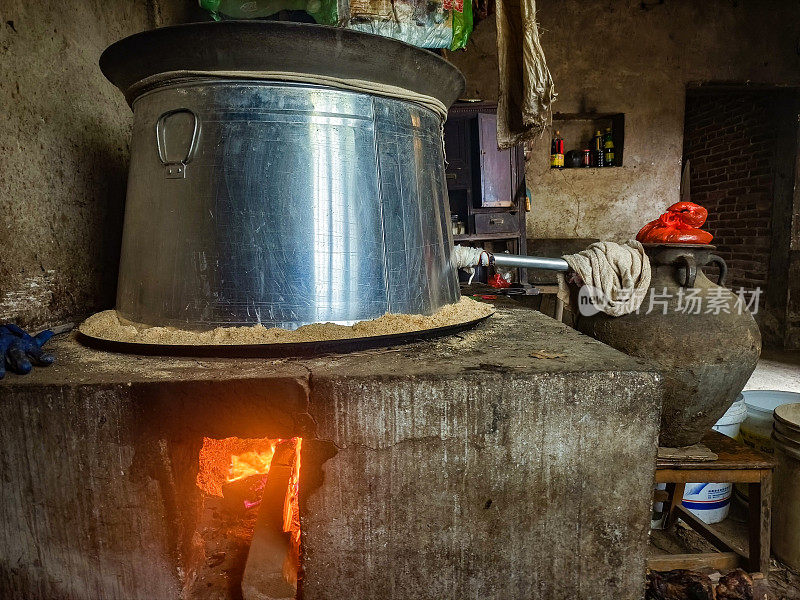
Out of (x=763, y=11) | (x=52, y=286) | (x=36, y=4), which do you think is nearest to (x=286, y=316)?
(x=52, y=286)

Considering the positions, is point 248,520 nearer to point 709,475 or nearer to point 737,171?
point 709,475

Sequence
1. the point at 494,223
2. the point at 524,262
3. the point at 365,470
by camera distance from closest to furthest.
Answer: the point at 365,470 < the point at 524,262 < the point at 494,223

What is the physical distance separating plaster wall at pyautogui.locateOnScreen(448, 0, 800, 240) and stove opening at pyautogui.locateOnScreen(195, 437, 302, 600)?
549 cm

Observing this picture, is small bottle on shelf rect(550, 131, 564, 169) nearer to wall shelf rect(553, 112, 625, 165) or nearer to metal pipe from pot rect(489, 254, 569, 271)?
wall shelf rect(553, 112, 625, 165)

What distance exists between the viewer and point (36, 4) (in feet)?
6.55

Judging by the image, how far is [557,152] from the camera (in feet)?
22.5

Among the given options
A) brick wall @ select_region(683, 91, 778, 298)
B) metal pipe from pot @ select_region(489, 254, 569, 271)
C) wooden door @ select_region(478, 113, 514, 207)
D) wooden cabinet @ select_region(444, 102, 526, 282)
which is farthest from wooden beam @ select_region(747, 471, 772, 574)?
brick wall @ select_region(683, 91, 778, 298)

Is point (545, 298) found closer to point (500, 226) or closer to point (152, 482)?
point (500, 226)

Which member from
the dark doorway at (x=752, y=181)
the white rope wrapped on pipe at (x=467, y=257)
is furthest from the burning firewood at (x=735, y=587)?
the dark doorway at (x=752, y=181)

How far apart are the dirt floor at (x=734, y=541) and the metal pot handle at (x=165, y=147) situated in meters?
2.71

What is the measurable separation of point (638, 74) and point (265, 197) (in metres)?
6.87

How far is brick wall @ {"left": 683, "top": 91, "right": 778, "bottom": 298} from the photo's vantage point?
697cm

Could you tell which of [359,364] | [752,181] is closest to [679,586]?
[359,364]

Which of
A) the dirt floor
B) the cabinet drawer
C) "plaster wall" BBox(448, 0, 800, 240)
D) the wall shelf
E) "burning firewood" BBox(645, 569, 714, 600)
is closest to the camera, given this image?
"burning firewood" BBox(645, 569, 714, 600)
